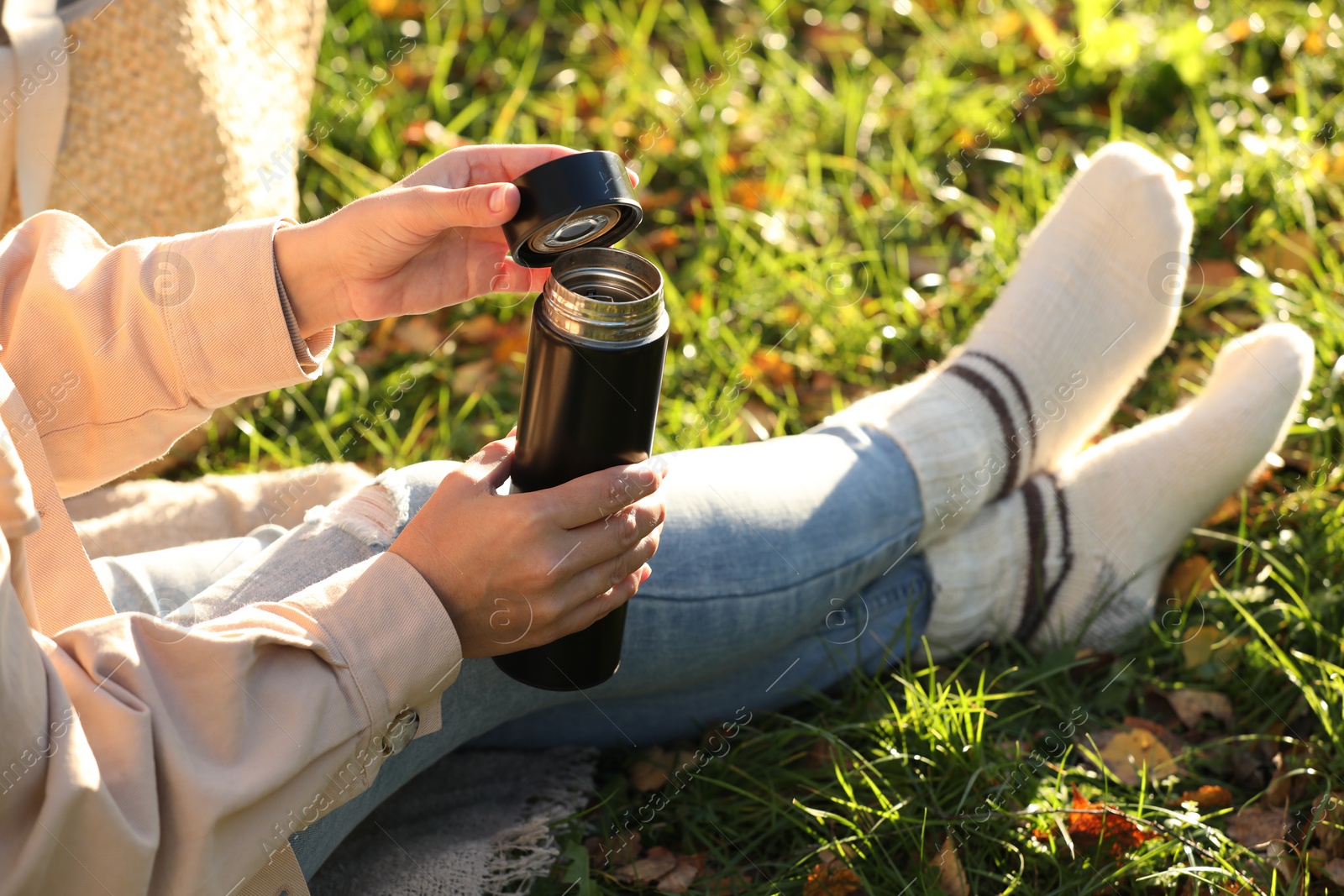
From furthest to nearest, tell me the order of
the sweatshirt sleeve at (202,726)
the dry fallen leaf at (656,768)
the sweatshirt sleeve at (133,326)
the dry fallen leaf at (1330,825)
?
the dry fallen leaf at (656,768) < the dry fallen leaf at (1330,825) < the sweatshirt sleeve at (133,326) < the sweatshirt sleeve at (202,726)

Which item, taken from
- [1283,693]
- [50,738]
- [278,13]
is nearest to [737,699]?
[1283,693]

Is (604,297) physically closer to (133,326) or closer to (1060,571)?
(133,326)

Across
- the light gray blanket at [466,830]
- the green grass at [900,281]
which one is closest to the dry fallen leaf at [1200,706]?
the green grass at [900,281]

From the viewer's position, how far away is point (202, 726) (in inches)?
37.6

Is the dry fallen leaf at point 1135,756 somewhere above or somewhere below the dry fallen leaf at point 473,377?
below

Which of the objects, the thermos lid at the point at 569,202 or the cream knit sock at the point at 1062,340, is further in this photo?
the cream knit sock at the point at 1062,340

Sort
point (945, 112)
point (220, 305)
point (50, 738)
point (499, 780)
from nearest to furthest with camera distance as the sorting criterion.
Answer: point (50, 738), point (220, 305), point (499, 780), point (945, 112)

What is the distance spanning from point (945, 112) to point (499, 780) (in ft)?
6.10

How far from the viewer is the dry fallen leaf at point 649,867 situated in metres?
1.43

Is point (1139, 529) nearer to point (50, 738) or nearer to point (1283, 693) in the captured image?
point (1283, 693)

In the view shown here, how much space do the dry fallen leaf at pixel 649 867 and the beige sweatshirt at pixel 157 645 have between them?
0.46m

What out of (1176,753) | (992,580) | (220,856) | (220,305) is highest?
(220,305)

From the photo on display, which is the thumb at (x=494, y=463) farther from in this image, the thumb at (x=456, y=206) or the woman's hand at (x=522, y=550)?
the thumb at (x=456, y=206)

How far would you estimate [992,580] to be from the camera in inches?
64.9
